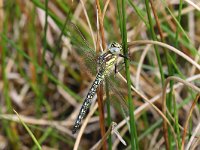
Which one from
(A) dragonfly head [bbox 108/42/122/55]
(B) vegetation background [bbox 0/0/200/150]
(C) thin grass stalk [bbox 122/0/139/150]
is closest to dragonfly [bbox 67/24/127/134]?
(A) dragonfly head [bbox 108/42/122/55]

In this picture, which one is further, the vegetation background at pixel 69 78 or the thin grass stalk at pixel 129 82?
the vegetation background at pixel 69 78

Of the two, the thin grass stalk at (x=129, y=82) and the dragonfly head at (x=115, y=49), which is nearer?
the thin grass stalk at (x=129, y=82)

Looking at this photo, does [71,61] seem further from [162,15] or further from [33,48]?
[162,15]

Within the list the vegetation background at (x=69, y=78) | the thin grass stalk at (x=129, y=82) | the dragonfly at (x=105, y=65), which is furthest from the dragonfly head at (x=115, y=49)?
the vegetation background at (x=69, y=78)

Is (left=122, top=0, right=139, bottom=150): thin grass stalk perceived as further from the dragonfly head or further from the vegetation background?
the vegetation background

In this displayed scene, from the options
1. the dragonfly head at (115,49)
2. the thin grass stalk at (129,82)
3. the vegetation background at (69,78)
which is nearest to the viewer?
the thin grass stalk at (129,82)

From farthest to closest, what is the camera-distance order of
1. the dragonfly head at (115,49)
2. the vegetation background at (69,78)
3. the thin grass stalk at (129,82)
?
the vegetation background at (69,78), the dragonfly head at (115,49), the thin grass stalk at (129,82)

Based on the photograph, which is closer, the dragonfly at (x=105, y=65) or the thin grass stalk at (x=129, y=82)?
the thin grass stalk at (x=129, y=82)

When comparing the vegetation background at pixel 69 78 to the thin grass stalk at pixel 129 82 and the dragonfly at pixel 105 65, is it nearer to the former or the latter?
the dragonfly at pixel 105 65

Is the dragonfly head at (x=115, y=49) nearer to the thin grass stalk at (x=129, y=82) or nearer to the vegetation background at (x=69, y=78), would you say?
the thin grass stalk at (x=129, y=82)

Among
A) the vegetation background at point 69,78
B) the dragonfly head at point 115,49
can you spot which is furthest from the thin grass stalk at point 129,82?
the vegetation background at point 69,78

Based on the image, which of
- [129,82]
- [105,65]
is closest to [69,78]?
[105,65]
